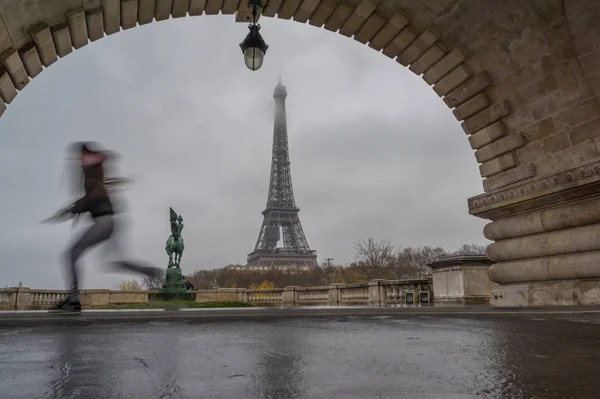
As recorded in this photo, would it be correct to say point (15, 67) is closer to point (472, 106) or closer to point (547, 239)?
point (472, 106)

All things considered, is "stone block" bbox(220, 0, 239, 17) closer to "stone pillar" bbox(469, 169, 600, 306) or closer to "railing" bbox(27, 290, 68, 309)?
"stone pillar" bbox(469, 169, 600, 306)

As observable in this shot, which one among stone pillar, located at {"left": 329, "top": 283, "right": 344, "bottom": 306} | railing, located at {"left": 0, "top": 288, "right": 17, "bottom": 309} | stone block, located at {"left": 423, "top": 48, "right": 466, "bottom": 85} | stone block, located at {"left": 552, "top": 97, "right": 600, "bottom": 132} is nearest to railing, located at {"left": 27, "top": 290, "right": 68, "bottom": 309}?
railing, located at {"left": 0, "top": 288, "right": 17, "bottom": 309}

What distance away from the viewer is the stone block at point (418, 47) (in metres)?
9.23

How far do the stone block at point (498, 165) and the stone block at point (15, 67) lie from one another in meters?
8.69

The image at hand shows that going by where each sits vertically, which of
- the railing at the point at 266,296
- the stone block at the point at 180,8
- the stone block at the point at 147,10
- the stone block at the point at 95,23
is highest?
the stone block at the point at 180,8

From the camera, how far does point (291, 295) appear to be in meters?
21.9

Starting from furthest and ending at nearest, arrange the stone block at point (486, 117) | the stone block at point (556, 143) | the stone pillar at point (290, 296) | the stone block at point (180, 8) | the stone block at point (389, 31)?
the stone pillar at point (290, 296) → the stone block at point (389, 31) → the stone block at point (486, 117) → the stone block at point (180, 8) → the stone block at point (556, 143)

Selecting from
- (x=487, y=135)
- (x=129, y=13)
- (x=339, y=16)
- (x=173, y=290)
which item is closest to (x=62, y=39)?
(x=129, y=13)

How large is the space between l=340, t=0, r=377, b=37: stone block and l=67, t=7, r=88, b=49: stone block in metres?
5.16

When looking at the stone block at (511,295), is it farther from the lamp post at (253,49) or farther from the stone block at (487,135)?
the lamp post at (253,49)

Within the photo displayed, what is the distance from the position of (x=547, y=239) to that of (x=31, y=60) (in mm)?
9293

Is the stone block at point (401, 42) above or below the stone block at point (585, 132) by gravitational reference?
above

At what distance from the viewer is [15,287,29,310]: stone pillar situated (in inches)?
759

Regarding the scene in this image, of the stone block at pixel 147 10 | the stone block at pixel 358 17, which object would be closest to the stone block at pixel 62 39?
the stone block at pixel 147 10
